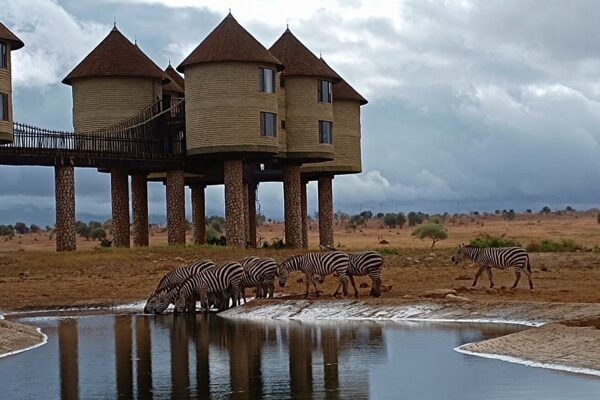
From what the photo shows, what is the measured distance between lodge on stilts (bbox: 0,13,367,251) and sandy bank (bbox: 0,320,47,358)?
2535cm

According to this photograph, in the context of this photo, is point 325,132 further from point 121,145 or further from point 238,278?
point 238,278

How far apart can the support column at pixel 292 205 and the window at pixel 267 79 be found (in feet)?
29.7

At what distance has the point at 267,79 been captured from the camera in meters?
58.6

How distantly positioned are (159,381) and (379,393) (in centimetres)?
430

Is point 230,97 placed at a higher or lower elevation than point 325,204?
higher

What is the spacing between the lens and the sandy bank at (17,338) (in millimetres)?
25625

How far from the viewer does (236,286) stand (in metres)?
33.8

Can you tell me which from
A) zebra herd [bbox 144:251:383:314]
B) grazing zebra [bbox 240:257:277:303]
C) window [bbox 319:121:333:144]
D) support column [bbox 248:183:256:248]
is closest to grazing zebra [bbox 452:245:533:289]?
zebra herd [bbox 144:251:383:314]

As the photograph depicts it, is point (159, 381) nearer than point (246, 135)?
Yes

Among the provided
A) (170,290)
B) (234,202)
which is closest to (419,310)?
(170,290)

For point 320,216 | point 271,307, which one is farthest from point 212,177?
point 271,307

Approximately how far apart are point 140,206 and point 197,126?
12.1 metres

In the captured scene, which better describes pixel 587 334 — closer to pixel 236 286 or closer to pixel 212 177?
pixel 236 286

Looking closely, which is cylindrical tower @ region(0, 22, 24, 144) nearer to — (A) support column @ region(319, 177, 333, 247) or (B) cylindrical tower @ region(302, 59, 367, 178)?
(B) cylindrical tower @ region(302, 59, 367, 178)
